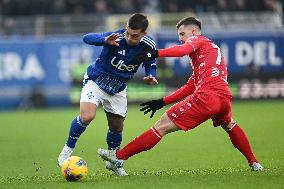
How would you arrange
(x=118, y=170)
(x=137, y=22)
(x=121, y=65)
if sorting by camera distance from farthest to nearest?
(x=121, y=65) < (x=118, y=170) < (x=137, y=22)

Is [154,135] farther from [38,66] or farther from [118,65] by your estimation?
[38,66]

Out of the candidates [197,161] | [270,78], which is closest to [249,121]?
[270,78]

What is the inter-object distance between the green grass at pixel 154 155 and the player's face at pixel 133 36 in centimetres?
166

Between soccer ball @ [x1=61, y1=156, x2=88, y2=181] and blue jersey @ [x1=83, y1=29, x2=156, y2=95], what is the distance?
141 centimetres

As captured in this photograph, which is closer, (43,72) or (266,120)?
(266,120)

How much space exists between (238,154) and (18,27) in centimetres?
1315

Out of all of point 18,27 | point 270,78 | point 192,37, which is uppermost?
point 192,37

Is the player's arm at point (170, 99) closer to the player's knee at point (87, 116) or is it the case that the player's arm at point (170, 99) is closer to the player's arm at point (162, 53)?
the player's knee at point (87, 116)

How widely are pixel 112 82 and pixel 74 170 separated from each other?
5.17 feet

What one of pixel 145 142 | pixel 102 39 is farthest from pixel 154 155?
pixel 102 39

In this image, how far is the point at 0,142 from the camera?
16078mm

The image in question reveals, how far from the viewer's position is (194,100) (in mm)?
10141

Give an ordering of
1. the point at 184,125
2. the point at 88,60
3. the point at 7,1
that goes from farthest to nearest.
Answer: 1. the point at 7,1
2. the point at 88,60
3. the point at 184,125

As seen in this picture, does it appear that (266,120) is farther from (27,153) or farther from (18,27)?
(18,27)
